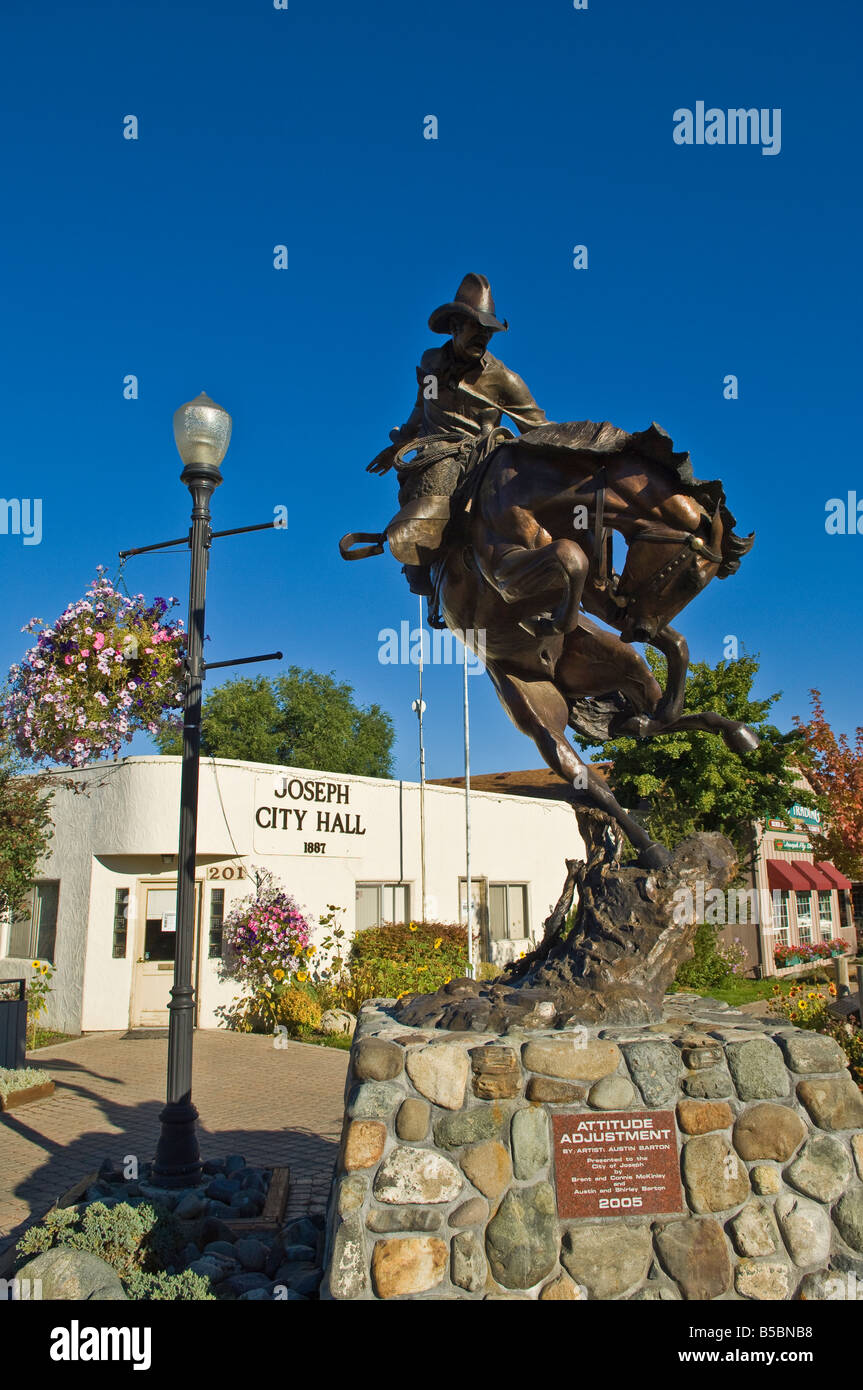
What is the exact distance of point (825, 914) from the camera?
30750 mm

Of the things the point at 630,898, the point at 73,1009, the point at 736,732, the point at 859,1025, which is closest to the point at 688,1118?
the point at 630,898

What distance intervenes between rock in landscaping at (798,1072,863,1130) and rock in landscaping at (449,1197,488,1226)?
4.84 feet

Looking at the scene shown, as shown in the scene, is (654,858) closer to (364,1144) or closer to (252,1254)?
(364,1144)

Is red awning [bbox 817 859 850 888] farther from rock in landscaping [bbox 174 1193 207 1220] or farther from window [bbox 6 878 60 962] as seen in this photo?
rock in landscaping [bbox 174 1193 207 1220]

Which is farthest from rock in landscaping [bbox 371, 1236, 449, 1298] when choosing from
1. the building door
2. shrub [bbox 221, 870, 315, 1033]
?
the building door

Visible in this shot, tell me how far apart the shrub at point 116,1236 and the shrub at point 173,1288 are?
1.12 ft

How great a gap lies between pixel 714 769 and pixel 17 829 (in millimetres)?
14780

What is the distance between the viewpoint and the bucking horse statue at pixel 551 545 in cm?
479

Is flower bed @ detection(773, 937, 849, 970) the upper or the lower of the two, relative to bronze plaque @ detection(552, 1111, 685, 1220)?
lower

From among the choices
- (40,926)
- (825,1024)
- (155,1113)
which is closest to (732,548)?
(825,1024)

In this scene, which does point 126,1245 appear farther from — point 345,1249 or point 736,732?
point 736,732

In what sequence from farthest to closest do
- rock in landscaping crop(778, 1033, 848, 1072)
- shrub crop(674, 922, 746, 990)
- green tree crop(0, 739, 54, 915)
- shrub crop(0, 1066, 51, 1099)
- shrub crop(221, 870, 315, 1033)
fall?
shrub crop(674, 922, 746, 990) → shrub crop(221, 870, 315, 1033) → green tree crop(0, 739, 54, 915) → shrub crop(0, 1066, 51, 1099) → rock in landscaping crop(778, 1033, 848, 1072)

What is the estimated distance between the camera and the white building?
53.1ft
